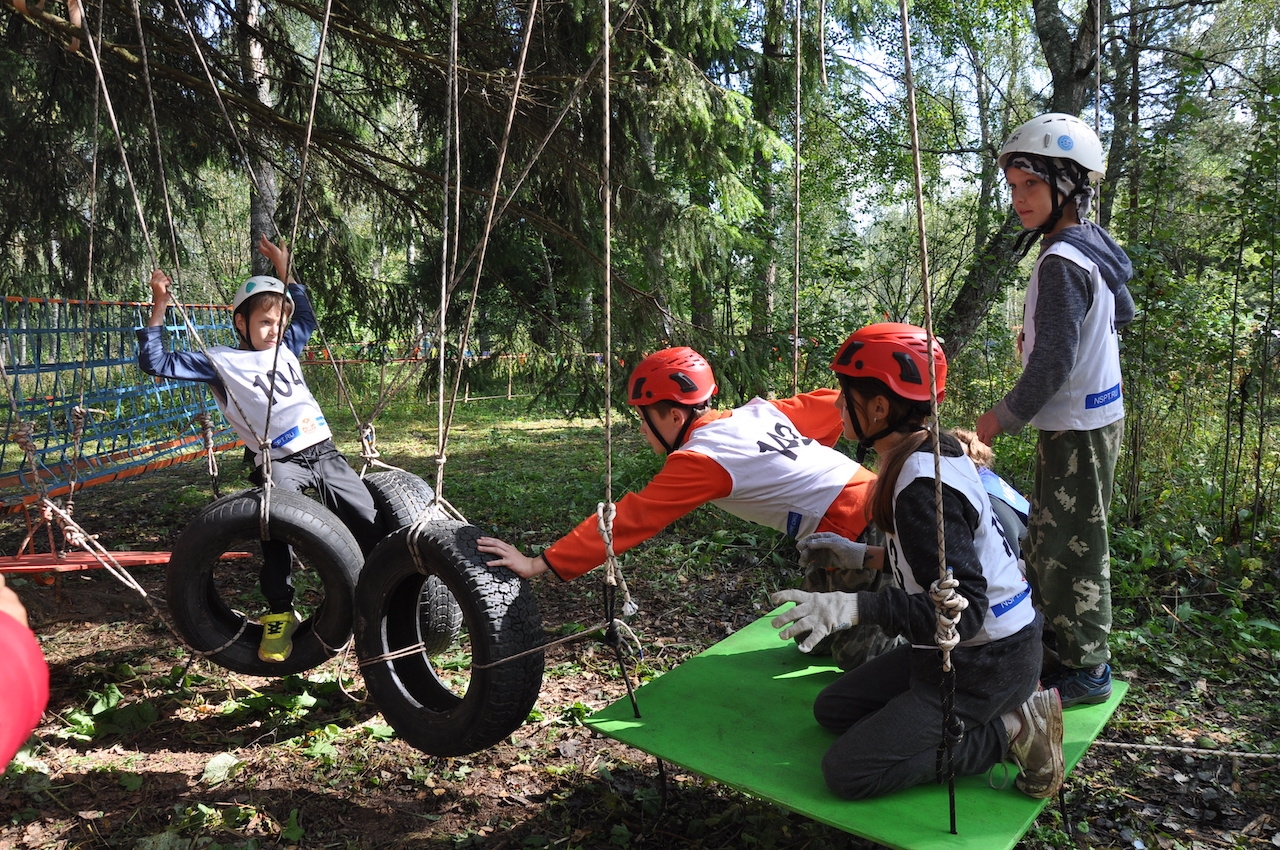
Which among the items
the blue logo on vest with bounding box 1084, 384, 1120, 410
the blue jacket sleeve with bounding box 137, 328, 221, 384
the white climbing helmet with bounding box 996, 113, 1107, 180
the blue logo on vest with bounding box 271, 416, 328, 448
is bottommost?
the blue logo on vest with bounding box 271, 416, 328, 448

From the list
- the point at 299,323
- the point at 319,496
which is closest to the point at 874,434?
the point at 319,496

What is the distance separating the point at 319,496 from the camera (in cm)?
372

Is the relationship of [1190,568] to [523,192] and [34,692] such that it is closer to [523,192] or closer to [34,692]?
[523,192]

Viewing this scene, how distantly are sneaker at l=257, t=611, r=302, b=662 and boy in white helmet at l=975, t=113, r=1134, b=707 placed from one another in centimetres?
257

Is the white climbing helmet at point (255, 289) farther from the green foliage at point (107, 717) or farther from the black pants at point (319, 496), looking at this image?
the green foliage at point (107, 717)

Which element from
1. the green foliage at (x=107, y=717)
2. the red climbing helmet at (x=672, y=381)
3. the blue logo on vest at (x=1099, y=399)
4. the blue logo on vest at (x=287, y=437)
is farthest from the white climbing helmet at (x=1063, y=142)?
the green foliage at (x=107, y=717)

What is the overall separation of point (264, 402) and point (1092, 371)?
10.1ft

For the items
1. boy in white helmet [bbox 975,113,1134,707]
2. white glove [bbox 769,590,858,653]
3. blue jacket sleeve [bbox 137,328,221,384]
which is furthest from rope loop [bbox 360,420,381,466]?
boy in white helmet [bbox 975,113,1134,707]

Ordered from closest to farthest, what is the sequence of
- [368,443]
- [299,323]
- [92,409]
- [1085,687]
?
[1085,687] < [368,443] < [299,323] < [92,409]

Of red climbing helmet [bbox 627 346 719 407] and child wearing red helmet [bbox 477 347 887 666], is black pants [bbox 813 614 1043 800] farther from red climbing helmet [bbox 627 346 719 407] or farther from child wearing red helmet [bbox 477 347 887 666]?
red climbing helmet [bbox 627 346 719 407]

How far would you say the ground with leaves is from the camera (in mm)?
2734

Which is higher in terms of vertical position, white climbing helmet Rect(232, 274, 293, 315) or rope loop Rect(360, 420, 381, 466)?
white climbing helmet Rect(232, 274, 293, 315)

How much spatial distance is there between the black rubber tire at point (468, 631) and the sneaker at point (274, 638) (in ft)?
1.89

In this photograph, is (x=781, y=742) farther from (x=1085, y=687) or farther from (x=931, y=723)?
(x=1085, y=687)
